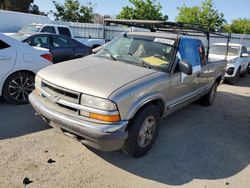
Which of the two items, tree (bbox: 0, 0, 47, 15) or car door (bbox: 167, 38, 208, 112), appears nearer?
car door (bbox: 167, 38, 208, 112)

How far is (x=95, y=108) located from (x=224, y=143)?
2.68m

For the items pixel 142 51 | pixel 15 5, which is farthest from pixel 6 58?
pixel 15 5

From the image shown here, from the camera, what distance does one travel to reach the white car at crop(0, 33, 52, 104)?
210 inches

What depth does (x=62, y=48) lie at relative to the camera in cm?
911

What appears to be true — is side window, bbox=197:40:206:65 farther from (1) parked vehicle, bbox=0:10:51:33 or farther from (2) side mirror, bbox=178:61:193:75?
(1) parked vehicle, bbox=0:10:51:33

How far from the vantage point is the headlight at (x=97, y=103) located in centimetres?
313

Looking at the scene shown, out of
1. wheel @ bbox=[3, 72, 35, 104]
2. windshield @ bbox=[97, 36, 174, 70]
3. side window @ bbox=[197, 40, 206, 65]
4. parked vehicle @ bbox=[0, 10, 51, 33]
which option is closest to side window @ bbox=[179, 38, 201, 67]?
side window @ bbox=[197, 40, 206, 65]

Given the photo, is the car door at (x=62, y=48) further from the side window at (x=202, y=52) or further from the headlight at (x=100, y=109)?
the headlight at (x=100, y=109)

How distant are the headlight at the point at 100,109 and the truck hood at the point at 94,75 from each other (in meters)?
0.07

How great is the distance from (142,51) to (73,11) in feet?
101

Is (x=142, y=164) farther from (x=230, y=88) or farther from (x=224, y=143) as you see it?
(x=230, y=88)

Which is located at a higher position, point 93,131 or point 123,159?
point 93,131

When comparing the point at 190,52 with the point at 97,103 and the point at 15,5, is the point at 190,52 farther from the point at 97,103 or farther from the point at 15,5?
the point at 15,5

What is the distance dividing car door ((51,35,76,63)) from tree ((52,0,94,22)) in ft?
83.0
